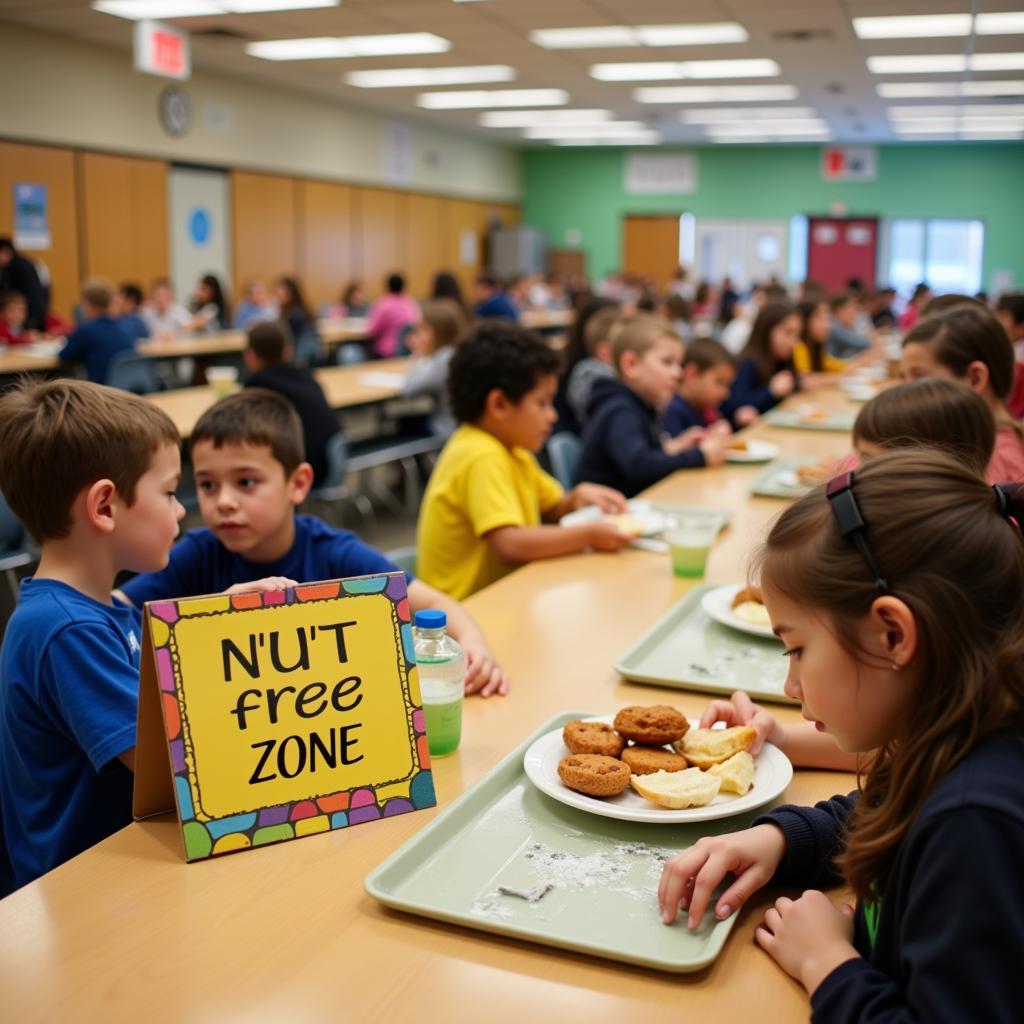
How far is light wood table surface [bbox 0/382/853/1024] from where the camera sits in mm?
920

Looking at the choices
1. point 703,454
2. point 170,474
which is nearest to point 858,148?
point 703,454

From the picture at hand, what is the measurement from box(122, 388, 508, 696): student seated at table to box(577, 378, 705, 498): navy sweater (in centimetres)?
159

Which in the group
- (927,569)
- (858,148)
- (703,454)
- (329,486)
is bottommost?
(329,486)

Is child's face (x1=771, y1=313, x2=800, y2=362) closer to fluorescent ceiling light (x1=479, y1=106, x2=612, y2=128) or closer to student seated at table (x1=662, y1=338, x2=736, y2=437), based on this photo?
student seated at table (x1=662, y1=338, x2=736, y2=437)

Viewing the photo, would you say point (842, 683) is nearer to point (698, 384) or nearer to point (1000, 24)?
point (698, 384)

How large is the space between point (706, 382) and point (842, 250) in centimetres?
1375

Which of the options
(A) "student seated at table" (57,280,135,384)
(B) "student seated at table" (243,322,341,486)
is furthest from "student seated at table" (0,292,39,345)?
(B) "student seated at table" (243,322,341,486)

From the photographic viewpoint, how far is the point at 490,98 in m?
12.0

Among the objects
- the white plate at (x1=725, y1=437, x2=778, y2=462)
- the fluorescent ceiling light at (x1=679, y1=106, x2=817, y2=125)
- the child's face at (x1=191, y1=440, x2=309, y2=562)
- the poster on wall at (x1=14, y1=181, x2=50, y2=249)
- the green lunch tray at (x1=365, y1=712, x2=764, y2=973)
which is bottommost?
the green lunch tray at (x1=365, y1=712, x2=764, y2=973)

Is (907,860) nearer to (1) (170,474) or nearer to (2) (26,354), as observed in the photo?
(1) (170,474)

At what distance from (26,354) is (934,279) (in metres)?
13.9

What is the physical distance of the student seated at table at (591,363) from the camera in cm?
483

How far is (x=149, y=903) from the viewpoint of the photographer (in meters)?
1.07

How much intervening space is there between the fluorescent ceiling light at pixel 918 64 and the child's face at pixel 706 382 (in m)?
5.93
